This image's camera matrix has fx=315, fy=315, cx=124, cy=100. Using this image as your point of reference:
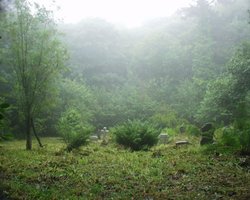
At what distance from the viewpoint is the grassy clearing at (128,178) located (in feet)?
15.7

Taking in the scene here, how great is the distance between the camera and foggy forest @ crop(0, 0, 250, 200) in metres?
5.30

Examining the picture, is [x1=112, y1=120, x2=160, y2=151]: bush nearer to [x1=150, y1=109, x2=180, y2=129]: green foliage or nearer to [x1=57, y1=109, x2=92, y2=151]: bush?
[x1=57, y1=109, x2=92, y2=151]: bush

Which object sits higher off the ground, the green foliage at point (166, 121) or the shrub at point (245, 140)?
the green foliage at point (166, 121)

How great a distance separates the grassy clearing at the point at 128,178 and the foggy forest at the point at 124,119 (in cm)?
2

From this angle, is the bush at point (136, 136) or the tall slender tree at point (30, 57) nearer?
the bush at point (136, 136)

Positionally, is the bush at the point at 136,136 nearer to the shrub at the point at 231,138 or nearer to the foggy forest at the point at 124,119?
the foggy forest at the point at 124,119

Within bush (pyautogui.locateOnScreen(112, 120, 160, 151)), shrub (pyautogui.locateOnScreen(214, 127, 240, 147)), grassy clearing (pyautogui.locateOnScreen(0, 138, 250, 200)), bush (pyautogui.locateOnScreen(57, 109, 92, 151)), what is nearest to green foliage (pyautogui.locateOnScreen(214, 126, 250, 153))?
shrub (pyautogui.locateOnScreen(214, 127, 240, 147))

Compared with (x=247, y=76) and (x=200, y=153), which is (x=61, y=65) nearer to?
(x=200, y=153)

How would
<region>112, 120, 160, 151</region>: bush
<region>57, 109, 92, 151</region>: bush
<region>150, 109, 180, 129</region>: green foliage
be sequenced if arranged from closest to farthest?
1. <region>57, 109, 92, 151</region>: bush
2. <region>112, 120, 160, 151</region>: bush
3. <region>150, 109, 180, 129</region>: green foliage

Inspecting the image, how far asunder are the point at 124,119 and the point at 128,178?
734 inches

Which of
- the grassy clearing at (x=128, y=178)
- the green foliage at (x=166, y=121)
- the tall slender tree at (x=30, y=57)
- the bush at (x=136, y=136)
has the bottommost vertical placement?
the grassy clearing at (x=128, y=178)

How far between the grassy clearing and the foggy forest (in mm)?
19

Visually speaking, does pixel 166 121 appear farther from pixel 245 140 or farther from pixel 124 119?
pixel 245 140

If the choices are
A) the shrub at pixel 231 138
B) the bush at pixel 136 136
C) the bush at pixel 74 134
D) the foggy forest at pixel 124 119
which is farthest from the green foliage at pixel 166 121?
the shrub at pixel 231 138
